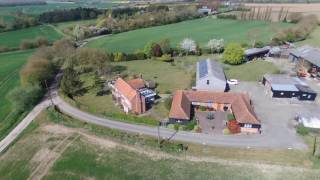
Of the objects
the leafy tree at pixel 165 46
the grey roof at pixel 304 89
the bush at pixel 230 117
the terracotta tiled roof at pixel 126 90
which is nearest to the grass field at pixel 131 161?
the bush at pixel 230 117

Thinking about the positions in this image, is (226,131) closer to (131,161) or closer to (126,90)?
(131,161)

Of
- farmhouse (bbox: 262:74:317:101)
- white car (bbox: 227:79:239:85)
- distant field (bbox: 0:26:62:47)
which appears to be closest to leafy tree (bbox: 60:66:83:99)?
white car (bbox: 227:79:239:85)

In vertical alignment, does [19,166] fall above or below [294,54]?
below

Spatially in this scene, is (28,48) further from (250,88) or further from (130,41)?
(250,88)

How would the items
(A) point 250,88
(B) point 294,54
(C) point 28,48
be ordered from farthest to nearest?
(C) point 28,48
(B) point 294,54
(A) point 250,88

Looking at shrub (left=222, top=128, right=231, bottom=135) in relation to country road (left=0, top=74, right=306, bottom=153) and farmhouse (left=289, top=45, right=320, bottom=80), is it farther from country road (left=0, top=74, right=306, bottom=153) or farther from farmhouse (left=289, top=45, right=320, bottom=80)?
farmhouse (left=289, top=45, right=320, bottom=80)

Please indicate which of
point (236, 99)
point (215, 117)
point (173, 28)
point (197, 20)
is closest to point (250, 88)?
point (236, 99)

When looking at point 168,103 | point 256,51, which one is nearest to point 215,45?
point 256,51

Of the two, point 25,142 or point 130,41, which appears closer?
point 25,142
